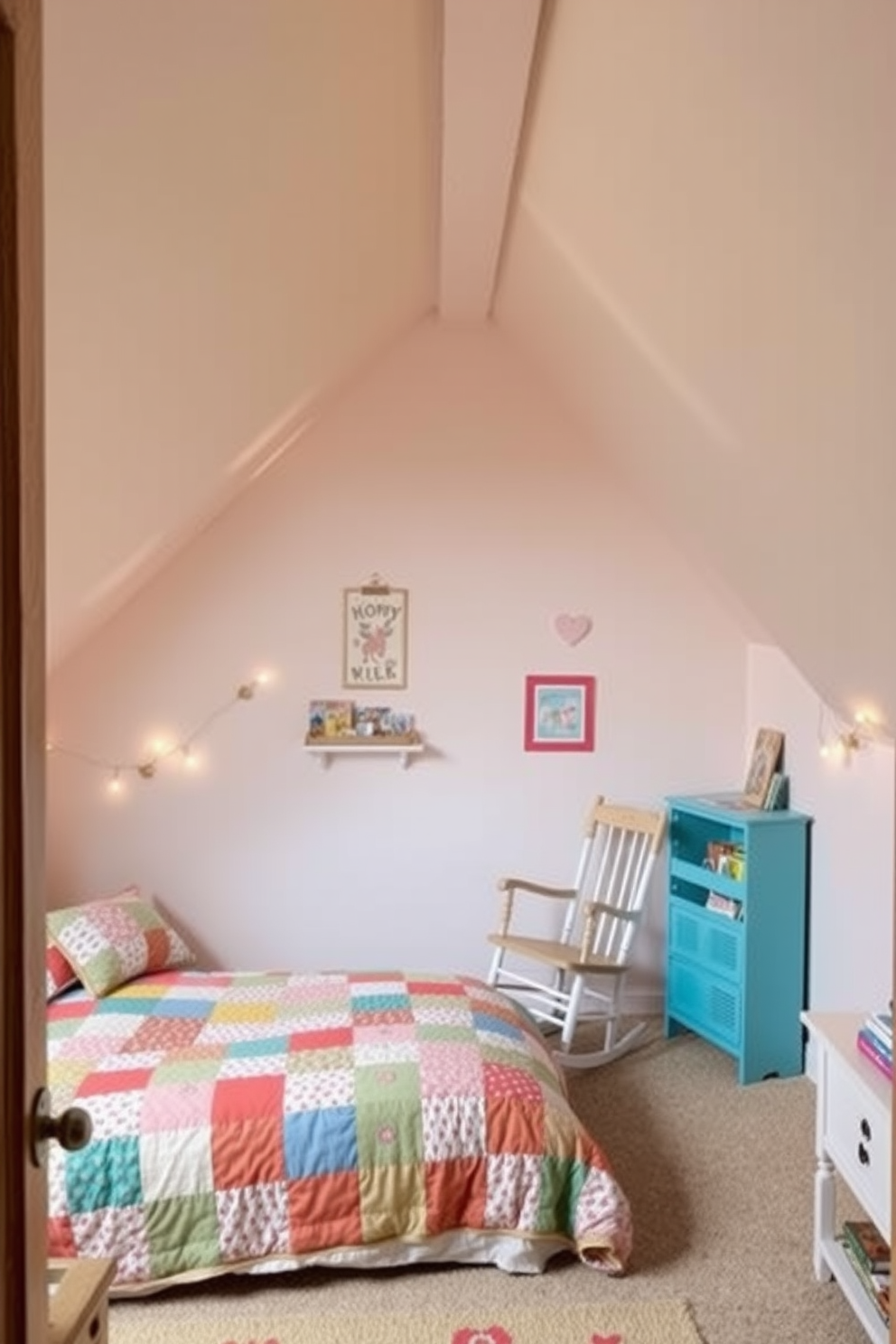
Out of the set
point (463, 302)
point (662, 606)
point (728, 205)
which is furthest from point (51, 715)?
point (728, 205)

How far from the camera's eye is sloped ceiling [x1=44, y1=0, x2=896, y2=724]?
126 cm

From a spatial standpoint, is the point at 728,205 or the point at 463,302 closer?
the point at 728,205

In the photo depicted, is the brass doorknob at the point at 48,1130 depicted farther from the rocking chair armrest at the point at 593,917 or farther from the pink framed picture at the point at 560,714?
the pink framed picture at the point at 560,714

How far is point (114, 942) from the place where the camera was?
3047mm

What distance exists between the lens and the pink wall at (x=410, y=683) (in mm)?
3701

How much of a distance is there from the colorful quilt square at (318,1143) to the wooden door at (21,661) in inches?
55.5

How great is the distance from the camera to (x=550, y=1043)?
3543mm

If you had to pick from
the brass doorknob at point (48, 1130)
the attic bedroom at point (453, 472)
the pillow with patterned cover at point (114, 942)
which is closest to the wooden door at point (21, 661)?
the brass doorknob at point (48, 1130)

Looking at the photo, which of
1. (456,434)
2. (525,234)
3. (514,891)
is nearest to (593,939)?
(514,891)

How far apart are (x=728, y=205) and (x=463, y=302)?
6.83ft

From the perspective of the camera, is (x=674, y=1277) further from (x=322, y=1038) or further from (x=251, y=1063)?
(x=251, y=1063)

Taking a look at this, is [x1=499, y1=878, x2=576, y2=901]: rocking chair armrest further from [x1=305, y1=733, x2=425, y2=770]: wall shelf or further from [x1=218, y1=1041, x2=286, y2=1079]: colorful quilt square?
[x1=218, y1=1041, x2=286, y2=1079]: colorful quilt square

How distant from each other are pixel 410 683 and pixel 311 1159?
6.42 ft

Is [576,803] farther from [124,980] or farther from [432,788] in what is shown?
[124,980]
